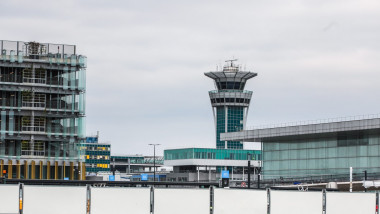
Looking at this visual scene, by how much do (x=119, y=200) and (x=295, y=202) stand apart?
621 centimetres

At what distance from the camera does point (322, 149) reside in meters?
109

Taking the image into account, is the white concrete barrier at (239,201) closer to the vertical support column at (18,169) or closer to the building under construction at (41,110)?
the building under construction at (41,110)

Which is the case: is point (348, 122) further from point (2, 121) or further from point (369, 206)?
point (369, 206)

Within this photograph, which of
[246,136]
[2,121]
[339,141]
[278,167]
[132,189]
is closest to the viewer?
[132,189]

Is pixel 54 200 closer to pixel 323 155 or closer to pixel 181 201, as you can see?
pixel 181 201

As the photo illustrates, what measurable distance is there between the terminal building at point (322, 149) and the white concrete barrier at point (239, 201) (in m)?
74.9

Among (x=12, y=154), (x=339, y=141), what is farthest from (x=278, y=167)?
(x=12, y=154)

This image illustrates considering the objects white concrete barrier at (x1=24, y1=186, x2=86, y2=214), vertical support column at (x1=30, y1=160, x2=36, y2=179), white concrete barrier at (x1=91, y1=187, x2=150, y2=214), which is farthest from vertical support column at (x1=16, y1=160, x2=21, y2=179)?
white concrete barrier at (x1=24, y1=186, x2=86, y2=214)

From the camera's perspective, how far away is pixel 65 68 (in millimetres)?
103188

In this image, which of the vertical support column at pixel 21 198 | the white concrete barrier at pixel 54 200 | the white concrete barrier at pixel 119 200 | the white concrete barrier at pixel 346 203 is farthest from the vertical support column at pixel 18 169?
the white concrete barrier at pixel 346 203

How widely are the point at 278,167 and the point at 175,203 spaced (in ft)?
305

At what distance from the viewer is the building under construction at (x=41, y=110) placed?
9912cm

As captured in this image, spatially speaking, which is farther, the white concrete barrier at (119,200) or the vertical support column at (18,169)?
the vertical support column at (18,169)

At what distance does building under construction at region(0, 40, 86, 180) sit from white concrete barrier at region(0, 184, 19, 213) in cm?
7528
